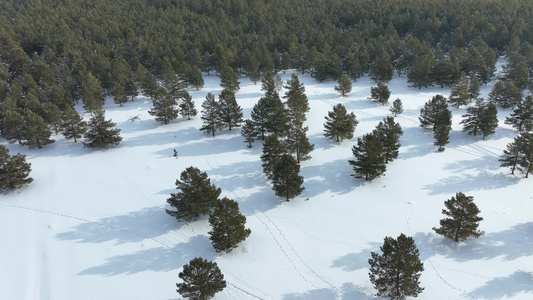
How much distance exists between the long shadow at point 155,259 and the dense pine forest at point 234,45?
30445mm

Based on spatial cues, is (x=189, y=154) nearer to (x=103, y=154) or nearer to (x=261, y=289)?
(x=103, y=154)

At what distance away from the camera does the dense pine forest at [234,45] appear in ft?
225

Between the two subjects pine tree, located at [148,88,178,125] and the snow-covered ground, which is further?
pine tree, located at [148,88,178,125]

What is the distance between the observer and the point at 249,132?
50.7m

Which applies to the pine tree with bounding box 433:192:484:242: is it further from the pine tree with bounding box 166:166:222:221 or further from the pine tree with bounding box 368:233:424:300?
the pine tree with bounding box 166:166:222:221

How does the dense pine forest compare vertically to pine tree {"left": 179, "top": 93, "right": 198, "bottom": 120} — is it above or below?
above

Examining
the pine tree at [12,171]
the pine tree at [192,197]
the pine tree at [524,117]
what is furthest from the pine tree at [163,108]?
the pine tree at [524,117]

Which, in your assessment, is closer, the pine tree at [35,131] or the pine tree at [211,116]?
the pine tree at [35,131]

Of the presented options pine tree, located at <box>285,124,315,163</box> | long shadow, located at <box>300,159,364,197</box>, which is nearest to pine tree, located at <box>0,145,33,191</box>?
pine tree, located at <box>285,124,315,163</box>

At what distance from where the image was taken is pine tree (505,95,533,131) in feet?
170

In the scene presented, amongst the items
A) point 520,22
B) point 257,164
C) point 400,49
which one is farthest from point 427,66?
point 257,164

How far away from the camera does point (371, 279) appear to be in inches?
1068

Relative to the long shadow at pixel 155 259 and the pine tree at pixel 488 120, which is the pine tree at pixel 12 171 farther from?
the pine tree at pixel 488 120

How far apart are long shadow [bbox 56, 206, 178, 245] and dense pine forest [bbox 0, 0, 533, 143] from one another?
23.6m
